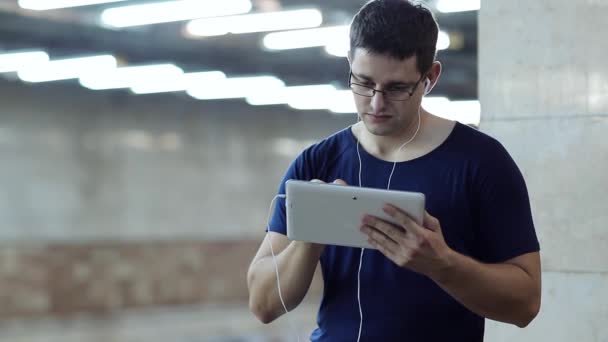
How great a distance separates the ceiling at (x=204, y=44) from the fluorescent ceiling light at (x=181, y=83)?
705mm

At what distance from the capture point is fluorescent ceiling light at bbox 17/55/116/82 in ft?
53.6

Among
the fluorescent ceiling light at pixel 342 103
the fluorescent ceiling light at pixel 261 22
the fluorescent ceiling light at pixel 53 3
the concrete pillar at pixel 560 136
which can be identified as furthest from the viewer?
the fluorescent ceiling light at pixel 342 103

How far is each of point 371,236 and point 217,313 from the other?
20033 mm

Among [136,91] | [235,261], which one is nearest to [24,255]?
[136,91]

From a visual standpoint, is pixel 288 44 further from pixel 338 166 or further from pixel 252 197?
pixel 338 166

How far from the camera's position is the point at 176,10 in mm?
11562

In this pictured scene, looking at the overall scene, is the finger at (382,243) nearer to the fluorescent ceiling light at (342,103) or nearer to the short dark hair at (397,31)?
the short dark hair at (397,31)

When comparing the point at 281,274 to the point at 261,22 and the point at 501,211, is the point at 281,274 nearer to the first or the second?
the point at 501,211

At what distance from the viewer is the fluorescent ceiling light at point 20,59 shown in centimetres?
1574

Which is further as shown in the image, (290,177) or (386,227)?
(290,177)

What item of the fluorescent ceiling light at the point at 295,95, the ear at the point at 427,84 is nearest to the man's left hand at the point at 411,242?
the ear at the point at 427,84

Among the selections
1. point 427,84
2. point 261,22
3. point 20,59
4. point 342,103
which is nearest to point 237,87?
point 342,103

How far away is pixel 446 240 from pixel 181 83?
56.5 feet

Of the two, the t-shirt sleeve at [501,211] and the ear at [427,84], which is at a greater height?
the ear at [427,84]
